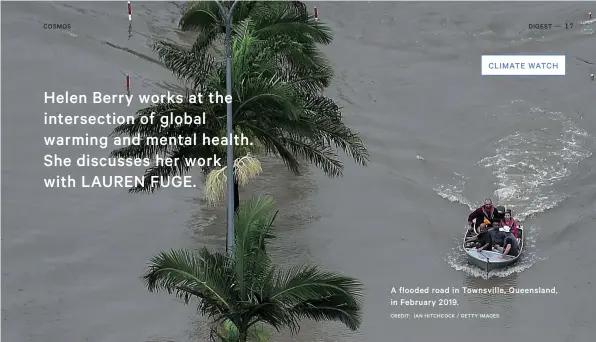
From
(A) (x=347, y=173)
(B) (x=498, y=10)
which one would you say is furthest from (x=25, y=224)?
(B) (x=498, y=10)

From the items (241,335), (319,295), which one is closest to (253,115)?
(241,335)

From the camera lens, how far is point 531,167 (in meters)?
34.7

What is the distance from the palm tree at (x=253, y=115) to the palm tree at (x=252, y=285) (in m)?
4.90

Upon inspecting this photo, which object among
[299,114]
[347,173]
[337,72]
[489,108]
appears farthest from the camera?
[337,72]

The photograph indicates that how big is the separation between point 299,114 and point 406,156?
1083cm

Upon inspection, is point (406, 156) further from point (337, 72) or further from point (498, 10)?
point (498, 10)

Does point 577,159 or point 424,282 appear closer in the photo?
point 424,282

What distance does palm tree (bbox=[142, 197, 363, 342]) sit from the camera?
19453 millimetres

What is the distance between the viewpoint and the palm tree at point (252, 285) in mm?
19453

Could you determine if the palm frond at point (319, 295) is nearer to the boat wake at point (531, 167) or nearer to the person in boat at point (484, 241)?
the person in boat at point (484, 241)

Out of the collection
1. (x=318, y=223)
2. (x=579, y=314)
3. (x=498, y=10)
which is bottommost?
(x=579, y=314)

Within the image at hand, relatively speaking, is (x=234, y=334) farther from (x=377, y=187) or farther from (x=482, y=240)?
(x=377, y=187)

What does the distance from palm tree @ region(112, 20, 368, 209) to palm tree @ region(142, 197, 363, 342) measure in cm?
490

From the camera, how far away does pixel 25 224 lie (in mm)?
30703
